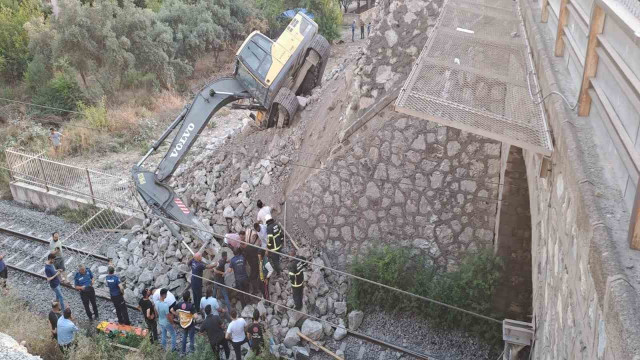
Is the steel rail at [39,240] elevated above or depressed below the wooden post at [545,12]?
below

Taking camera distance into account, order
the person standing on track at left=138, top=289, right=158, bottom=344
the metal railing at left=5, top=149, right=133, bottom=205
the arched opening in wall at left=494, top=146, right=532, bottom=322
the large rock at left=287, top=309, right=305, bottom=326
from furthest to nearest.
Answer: the metal railing at left=5, top=149, right=133, bottom=205
the large rock at left=287, top=309, right=305, bottom=326
the person standing on track at left=138, top=289, right=158, bottom=344
the arched opening in wall at left=494, top=146, right=532, bottom=322

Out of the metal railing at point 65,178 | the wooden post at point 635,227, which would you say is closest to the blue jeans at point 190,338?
the metal railing at point 65,178

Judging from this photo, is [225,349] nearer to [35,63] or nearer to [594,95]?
[594,95]

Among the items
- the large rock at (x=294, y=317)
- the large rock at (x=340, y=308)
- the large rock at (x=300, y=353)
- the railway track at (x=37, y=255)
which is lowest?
the railway track at (x=37, y=255)

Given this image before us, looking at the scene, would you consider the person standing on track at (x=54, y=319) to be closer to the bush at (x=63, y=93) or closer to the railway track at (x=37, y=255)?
the railway track at (x=37, y=255)

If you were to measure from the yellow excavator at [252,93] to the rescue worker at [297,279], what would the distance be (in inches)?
76.1

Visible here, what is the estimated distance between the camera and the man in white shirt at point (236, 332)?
346 inches

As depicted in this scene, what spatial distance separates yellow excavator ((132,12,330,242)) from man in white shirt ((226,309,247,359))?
224 centimetres

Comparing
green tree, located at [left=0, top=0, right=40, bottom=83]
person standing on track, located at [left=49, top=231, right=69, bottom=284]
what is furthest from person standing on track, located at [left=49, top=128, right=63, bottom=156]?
green tree, located at [left=0, top=0, right=40, bottom=83]

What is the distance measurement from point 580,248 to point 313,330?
6.68 metres

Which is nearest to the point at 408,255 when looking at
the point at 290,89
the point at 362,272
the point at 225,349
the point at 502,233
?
the point at 362,272

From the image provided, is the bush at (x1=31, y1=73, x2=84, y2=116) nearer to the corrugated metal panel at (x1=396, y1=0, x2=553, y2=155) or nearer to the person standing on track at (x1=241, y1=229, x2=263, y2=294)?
the person standing on track at (x1=241, y1=229, x2=263, y2=294)

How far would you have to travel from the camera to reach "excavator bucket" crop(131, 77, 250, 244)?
1073 cm

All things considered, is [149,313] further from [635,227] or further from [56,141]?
[56,141]
